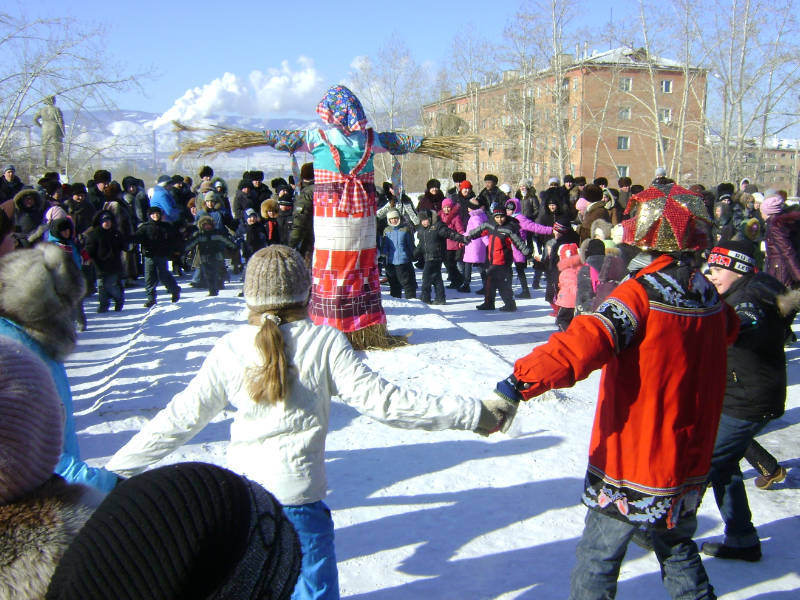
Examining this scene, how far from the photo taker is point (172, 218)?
11.8m

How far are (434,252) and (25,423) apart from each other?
9.35 meters

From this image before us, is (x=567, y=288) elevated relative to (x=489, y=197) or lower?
lower

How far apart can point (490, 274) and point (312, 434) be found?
25.9ft

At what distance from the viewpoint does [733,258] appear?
3.60 metres

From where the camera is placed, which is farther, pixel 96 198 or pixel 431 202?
pixel 431 202

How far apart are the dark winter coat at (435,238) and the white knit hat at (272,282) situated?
8029 mm

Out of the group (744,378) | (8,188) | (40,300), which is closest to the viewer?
(40,300)

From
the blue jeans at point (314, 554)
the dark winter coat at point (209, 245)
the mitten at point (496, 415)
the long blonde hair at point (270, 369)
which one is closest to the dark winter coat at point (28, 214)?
the dark winter coat at point (209, 245)

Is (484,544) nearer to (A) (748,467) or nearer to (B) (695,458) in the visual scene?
(B) (695,458)

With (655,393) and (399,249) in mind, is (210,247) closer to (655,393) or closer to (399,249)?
(399,249)

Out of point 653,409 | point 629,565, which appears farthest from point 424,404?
point 629,565

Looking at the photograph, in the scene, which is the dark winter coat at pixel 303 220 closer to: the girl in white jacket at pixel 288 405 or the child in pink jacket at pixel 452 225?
the child in pink jacket at pixel 452 225

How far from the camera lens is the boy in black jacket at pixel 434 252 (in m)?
10.5

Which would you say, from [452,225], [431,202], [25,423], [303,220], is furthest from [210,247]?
[25,423]
